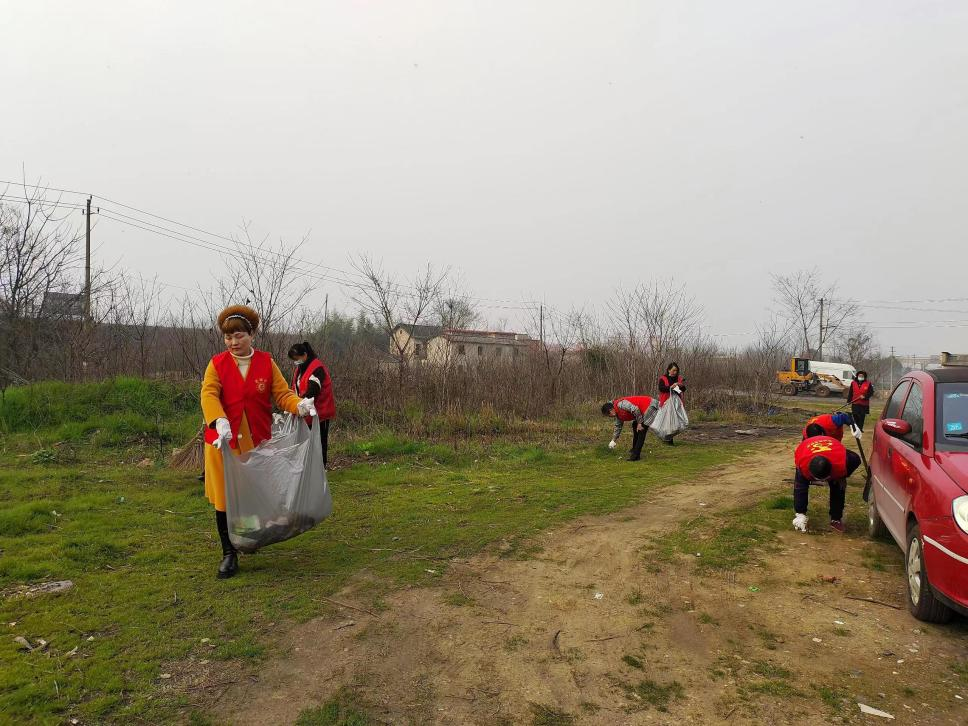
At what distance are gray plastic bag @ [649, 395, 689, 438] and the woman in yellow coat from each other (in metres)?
7.59

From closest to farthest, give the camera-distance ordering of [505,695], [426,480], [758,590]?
[505,695] → [758,590] → [426,480]

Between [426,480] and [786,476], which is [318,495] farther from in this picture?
[786,476]

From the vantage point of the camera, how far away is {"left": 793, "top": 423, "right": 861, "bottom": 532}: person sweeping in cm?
519

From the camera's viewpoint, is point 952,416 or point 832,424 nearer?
point 952,416

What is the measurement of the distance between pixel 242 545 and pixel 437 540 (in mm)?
1754

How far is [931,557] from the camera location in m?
3.38

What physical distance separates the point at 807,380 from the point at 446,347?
32374mm

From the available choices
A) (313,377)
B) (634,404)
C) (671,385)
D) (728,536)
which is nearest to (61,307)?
(313,377)

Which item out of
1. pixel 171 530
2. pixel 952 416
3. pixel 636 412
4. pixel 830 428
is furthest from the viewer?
pixel 636 412

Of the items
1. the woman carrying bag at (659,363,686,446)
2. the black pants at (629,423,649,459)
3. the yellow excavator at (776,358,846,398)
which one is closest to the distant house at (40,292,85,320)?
the black pants at (629,423,649,459)

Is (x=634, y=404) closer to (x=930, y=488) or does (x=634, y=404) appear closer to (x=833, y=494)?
(x=833, y=494)

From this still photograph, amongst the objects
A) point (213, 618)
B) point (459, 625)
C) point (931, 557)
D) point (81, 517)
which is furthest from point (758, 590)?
point (81, 517)

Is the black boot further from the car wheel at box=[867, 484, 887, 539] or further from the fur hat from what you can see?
the car wheel at box=[867, 484, 887, 539]

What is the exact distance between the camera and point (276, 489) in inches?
169
